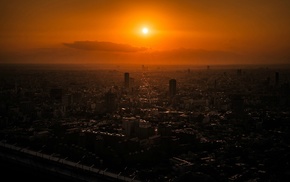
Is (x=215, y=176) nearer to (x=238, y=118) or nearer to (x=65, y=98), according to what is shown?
(x=238, y=118)

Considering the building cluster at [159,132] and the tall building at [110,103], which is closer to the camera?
the building cluster at [159,132]

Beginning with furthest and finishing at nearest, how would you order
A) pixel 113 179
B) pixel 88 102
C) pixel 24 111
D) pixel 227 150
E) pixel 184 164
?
Result: pixel 88 102 → pixel 24 111 → pixel 227 150 → pixel 184 164 → pixel 113 179

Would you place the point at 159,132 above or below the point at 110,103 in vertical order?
below

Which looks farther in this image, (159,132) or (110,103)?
(110,103)

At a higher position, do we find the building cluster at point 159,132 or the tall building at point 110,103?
the tall building at point 110,103

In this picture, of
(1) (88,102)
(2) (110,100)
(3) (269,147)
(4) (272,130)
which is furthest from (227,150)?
(1) (88,102)

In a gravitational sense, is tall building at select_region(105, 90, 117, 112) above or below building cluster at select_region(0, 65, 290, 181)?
above

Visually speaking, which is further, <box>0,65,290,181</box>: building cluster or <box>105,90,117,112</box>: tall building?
<box>105,90,117,112</box>: tall building

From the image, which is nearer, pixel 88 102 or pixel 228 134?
pixel 228 134
